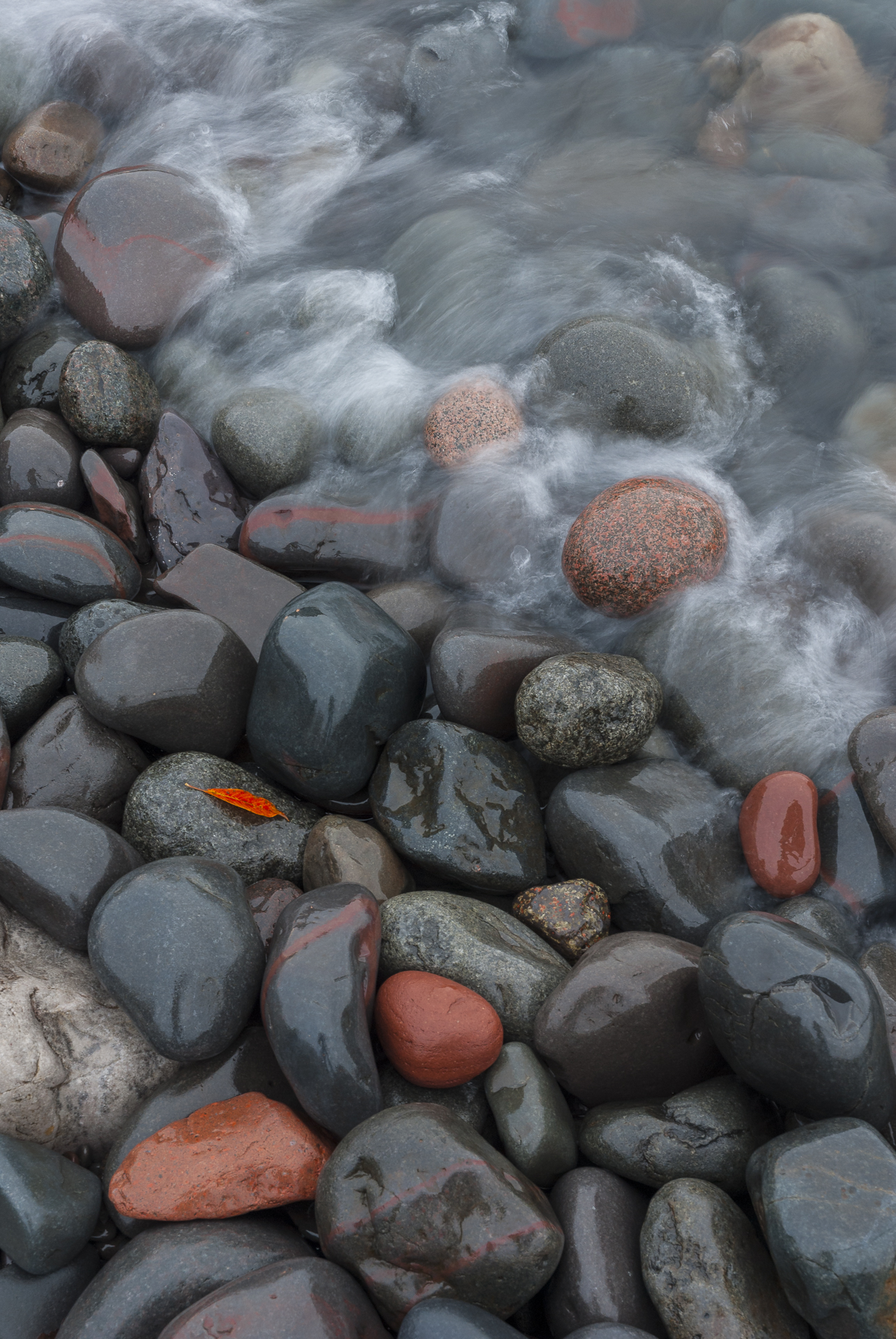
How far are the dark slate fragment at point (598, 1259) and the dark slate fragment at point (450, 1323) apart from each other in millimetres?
283

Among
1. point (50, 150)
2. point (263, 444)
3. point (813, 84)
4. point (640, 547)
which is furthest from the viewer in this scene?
point (813, 84)

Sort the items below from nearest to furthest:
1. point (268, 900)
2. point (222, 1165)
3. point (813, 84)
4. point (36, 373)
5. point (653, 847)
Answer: point (222, 1165), point (268, 900), point (653, 847), point (36, 373), point (813, 84)

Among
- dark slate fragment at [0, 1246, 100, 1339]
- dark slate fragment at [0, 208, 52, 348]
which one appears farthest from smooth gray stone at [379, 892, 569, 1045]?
dark slate fragment at [0, 208, 52, 348]

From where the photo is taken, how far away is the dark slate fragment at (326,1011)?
8.73 feet

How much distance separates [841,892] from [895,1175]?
1.27 m

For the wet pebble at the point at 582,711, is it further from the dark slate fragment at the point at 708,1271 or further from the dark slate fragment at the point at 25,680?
the dark slate fragment at the point at 25,680

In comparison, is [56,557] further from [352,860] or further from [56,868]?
[352,860]

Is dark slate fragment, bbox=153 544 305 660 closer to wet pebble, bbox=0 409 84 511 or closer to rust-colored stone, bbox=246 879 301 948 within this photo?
wet pebble, bbox=0 409 84 511

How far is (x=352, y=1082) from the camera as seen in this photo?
265 centimetres

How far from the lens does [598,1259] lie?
2467 mm

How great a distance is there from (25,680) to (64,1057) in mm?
1565

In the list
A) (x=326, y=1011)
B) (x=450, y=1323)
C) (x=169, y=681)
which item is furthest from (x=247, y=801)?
(x=450, y=1323)

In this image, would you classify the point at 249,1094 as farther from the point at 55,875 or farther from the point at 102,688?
the point at 102,688

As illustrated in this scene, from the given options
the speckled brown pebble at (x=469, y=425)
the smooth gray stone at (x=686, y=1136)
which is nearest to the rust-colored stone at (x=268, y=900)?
the smooth gray stone at (x=686, y=1136)
